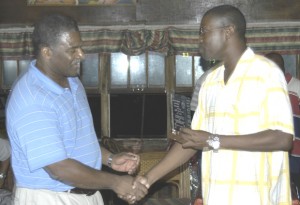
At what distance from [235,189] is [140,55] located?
5.46 meters

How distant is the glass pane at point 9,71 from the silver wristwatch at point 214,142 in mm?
5959

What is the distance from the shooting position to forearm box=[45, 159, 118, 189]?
3189 mm

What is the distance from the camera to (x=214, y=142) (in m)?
3.26

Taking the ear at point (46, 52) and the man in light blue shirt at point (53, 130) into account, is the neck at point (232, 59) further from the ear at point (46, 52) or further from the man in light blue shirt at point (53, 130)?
the ear at point (46, 52)

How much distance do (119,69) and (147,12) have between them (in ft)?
3.21

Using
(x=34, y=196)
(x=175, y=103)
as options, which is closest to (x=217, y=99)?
(x=34, y=196)

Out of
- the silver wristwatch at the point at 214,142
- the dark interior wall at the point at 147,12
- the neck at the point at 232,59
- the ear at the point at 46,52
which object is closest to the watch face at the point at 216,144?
the silver wristwatch at the point at 214,142

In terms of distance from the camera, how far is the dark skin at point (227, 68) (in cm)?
318

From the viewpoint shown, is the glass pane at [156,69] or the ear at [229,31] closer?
the ear at [229,31]

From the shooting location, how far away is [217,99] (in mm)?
3414

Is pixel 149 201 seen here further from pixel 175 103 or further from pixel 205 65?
pixel 205 65

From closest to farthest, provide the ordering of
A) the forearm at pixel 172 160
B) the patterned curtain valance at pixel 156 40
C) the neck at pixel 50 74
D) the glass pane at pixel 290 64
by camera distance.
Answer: the neck at pixel 50 74 < the forearm at pixel 172 160 < the patterned curtain valance at pixel 156 40 < the glass pane at pixel 290 64

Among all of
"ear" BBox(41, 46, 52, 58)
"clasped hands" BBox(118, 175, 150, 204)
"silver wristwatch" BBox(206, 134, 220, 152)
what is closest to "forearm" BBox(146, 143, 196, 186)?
"clasped hands" BBox(118, 175, 150, 204)

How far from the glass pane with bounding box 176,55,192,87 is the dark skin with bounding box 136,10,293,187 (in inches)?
198
